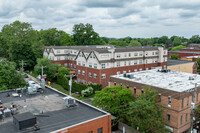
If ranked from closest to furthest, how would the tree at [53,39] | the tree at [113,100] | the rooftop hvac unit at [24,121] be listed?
1. the rooftop hvac unit at [24,121]
2. the tree at [113,100]
3. the tree at [53,39]

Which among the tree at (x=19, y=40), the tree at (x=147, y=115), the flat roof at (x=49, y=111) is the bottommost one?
the tree at (x=147, y=115)

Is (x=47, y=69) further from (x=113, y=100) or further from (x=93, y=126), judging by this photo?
(x=93, y=126)

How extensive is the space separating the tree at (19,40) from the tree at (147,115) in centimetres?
6123

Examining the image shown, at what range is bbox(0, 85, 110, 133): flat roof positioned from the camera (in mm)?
19097

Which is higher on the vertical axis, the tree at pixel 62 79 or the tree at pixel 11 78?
the tree at pixel 11 78

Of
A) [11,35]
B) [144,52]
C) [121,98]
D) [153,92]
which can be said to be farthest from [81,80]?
[11,35]

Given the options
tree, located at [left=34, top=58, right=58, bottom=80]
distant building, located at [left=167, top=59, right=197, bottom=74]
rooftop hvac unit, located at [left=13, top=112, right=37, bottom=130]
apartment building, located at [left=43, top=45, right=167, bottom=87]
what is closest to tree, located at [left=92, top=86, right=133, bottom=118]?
rooftop hvac unit, located at [left=13, top=112, right=37, bottom=130]

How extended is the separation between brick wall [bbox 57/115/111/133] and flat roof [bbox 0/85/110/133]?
580 millimetres

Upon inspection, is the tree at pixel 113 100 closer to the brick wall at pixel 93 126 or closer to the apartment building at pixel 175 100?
the apartment building at pixel 175 100

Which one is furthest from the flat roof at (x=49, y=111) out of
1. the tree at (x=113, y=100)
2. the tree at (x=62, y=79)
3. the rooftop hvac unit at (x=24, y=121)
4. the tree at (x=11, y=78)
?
the tree at (x=62, y=79)

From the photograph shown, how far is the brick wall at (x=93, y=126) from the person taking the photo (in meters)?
18.9

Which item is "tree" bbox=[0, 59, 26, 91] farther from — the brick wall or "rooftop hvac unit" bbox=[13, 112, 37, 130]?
the brick wall

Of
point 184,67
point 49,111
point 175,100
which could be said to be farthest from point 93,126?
point 184,67

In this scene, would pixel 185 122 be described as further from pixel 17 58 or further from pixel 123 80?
pixel 17 58
